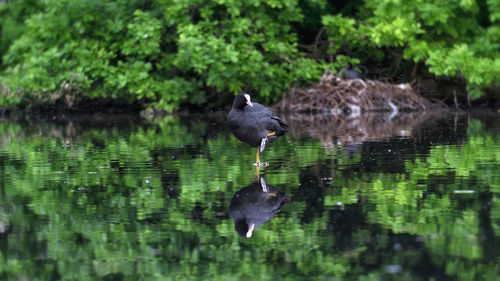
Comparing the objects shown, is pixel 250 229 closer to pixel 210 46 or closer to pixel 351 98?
pixel 210 46

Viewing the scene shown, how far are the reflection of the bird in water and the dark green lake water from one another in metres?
0.12

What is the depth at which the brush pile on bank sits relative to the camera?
89.1 feet

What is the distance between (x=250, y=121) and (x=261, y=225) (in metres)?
4.66

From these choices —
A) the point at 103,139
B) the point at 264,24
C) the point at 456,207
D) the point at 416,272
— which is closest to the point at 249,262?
the point at 416,272

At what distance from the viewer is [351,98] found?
27.1 meters

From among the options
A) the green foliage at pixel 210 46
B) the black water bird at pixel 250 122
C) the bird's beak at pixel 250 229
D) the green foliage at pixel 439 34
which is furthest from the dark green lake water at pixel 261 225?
the green foliage at pixel 210 46

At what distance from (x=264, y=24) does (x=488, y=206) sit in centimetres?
1857

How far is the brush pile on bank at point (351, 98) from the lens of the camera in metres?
27.2

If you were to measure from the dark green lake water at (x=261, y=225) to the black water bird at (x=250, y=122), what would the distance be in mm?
471

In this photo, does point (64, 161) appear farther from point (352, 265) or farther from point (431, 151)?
point (352, 265)

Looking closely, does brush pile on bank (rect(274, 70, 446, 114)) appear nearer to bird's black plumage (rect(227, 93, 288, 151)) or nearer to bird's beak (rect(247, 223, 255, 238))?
bird's black plumage (rect(227, 93, 288, 151))

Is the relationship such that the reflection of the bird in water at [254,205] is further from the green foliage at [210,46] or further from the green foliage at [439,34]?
the green foliage at [439,34]

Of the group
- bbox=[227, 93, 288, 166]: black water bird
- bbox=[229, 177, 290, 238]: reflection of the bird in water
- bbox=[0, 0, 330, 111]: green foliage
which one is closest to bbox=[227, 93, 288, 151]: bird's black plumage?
bbox=[227, 93, 288, 166]: black water bird

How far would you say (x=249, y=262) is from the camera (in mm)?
5965
